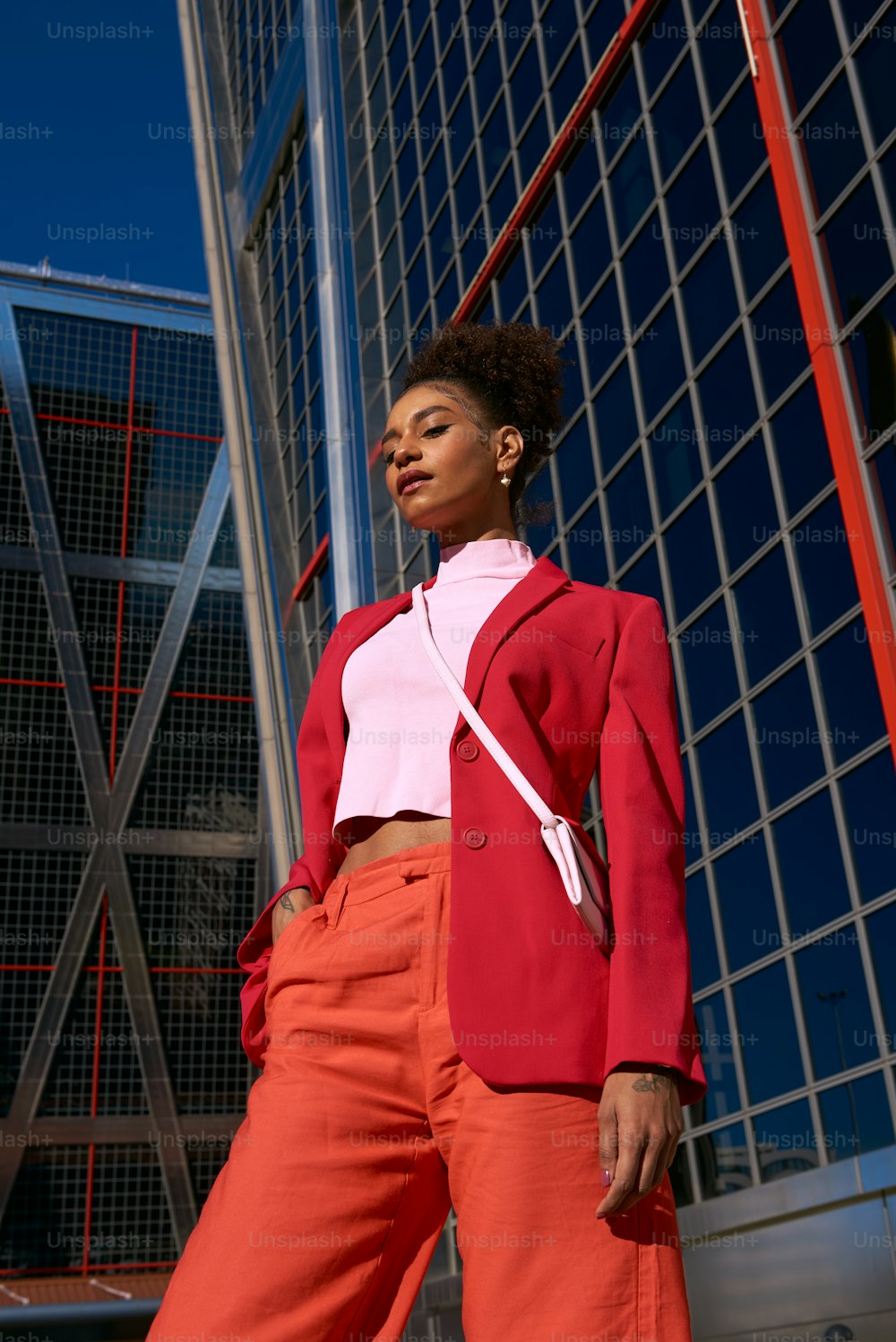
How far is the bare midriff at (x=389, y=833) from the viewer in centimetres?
186

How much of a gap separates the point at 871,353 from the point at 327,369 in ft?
19.2

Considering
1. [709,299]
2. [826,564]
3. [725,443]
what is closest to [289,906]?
[826,564]

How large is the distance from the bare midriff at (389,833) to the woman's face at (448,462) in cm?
57

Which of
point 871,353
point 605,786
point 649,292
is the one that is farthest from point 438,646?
point 649,292

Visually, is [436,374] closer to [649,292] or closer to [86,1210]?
[649,292]

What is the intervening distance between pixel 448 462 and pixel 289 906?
2.56 feet

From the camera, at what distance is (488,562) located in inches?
88.2

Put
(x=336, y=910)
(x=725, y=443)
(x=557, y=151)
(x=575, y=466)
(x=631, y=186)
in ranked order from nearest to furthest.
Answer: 1. (x=336, y=910)
2. (x=725, y=443)
3. (x=631, y=186)
4. (x=575, y=466)
5. (x=557, y=151)

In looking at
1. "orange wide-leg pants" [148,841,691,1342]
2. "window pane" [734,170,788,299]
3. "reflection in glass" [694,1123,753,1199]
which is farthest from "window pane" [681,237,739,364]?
"orange wide-leg pants" [148,841,691,1342]

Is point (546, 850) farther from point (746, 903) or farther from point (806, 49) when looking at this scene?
point (806, 49)

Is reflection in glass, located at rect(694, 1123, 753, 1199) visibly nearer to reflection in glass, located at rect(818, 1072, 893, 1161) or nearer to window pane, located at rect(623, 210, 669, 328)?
reflection in glass, located at rect(818, 1072, 893, 1161)

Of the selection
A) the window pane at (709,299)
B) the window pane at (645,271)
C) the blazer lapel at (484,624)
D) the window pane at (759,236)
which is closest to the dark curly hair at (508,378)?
the blazer lapel at (484,624)

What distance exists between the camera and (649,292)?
9.87 m

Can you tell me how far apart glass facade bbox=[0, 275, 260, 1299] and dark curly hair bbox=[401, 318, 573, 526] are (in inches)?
997
